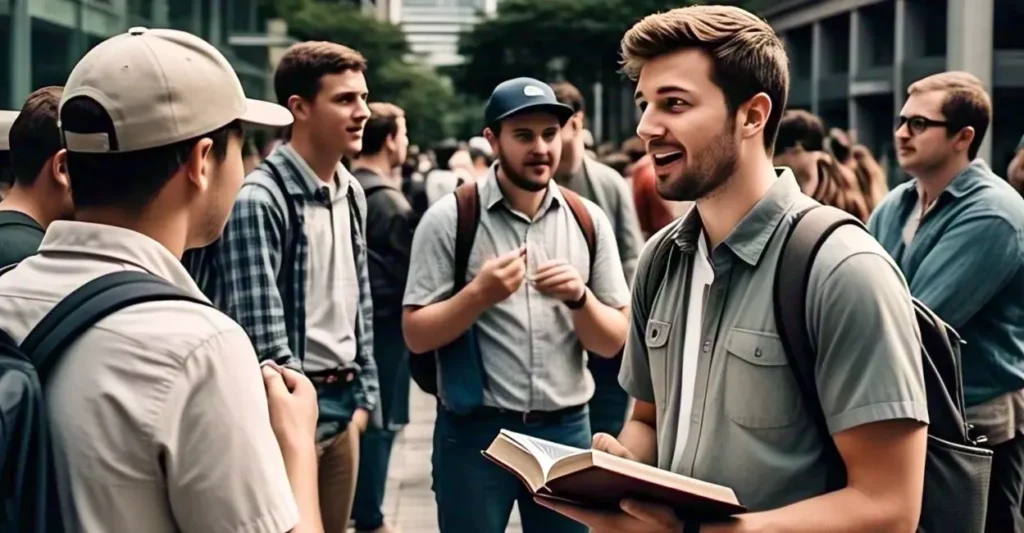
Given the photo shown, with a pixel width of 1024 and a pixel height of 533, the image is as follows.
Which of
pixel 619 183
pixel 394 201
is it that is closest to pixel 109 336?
pixel 619 183

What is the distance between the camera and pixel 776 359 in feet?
9.29

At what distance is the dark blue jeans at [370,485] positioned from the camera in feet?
25.9

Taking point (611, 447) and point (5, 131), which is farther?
point (5, 131)

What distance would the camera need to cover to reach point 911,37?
4578 centimetres

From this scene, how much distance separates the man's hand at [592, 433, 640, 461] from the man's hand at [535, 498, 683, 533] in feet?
1.27

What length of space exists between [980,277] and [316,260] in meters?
A: 2.23

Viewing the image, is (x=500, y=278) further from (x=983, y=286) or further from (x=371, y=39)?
(x=371, y=39)

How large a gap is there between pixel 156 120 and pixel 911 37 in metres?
45.7

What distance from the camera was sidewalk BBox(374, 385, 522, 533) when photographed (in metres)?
8.27

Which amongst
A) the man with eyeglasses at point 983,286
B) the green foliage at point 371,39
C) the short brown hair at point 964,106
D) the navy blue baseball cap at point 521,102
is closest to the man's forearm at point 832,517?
the man with eyeglasses at point 983,286

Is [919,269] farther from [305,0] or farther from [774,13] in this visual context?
[774,13]

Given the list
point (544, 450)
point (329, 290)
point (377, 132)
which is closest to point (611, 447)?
point (544, 450)

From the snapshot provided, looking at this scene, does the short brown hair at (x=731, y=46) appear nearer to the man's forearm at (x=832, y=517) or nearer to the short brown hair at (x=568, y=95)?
the man's forearm at (x=832, y=517)

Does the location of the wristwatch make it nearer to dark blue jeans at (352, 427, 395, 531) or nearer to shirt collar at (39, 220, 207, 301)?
dark blue jeans at (352, 427, 395, 531)
